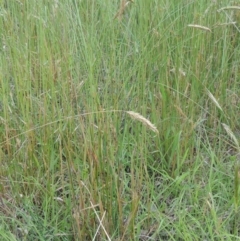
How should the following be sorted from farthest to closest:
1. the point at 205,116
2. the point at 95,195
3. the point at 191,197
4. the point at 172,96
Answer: the point at 205,116 → the point at 172,96 → the point at 191,197 → the point at 95,195

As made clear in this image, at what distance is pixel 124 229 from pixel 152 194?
151 millimetres

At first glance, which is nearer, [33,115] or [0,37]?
[33,115]

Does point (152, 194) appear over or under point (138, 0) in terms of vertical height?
under

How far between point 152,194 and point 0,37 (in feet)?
3.00

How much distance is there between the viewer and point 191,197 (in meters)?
1.74

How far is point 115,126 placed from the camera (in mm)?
1752

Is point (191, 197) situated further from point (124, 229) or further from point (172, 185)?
point (124, 229)

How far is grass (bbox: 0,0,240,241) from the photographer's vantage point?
1.64m

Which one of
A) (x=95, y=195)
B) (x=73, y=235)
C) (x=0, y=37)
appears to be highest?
(x=0, y=37)

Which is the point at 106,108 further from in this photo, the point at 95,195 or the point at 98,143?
the point at 95,195

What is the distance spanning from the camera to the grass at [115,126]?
1.64 metres

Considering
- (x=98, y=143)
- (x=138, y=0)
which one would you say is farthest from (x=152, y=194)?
(x=138, y=0)

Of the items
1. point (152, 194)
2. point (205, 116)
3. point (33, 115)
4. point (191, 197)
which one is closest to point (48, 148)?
point (33, 115)

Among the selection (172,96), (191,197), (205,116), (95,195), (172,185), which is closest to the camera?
(95,195)
